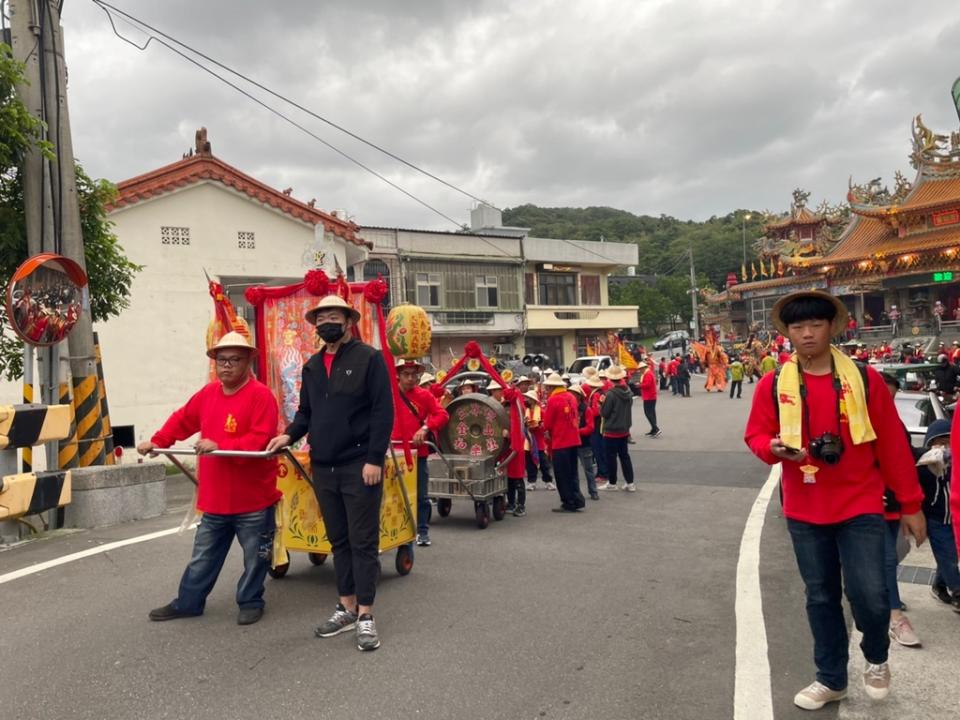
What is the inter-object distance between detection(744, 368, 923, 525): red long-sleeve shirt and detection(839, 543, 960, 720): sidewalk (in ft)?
3.03

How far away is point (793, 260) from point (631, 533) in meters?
42.3

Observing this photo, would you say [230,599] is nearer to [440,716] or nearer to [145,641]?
[145,641]

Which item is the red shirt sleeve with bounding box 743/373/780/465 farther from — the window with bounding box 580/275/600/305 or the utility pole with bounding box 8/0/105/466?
the window with bounding box 580/275/600/305

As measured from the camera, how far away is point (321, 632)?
4.58 meters

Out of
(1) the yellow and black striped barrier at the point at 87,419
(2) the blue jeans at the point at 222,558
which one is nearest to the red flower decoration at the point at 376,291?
(2) the blue jeans at the point at 222,558

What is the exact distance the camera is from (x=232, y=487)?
16.2ft

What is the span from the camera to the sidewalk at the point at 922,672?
3.51 meters

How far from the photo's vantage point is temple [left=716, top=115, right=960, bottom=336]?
39281 mm

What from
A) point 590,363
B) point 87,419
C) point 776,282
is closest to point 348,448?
point 87,419


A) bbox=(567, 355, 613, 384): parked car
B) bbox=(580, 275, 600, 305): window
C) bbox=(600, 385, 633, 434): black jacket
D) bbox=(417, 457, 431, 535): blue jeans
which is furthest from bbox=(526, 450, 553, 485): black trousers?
bbox=(580, 275, 600, 305): window

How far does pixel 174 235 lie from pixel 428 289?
18.4 m

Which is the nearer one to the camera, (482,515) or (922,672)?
(922,672)

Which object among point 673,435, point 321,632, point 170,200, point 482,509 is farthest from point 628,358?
point 321,632

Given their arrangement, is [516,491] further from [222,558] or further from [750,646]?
[750,646]
